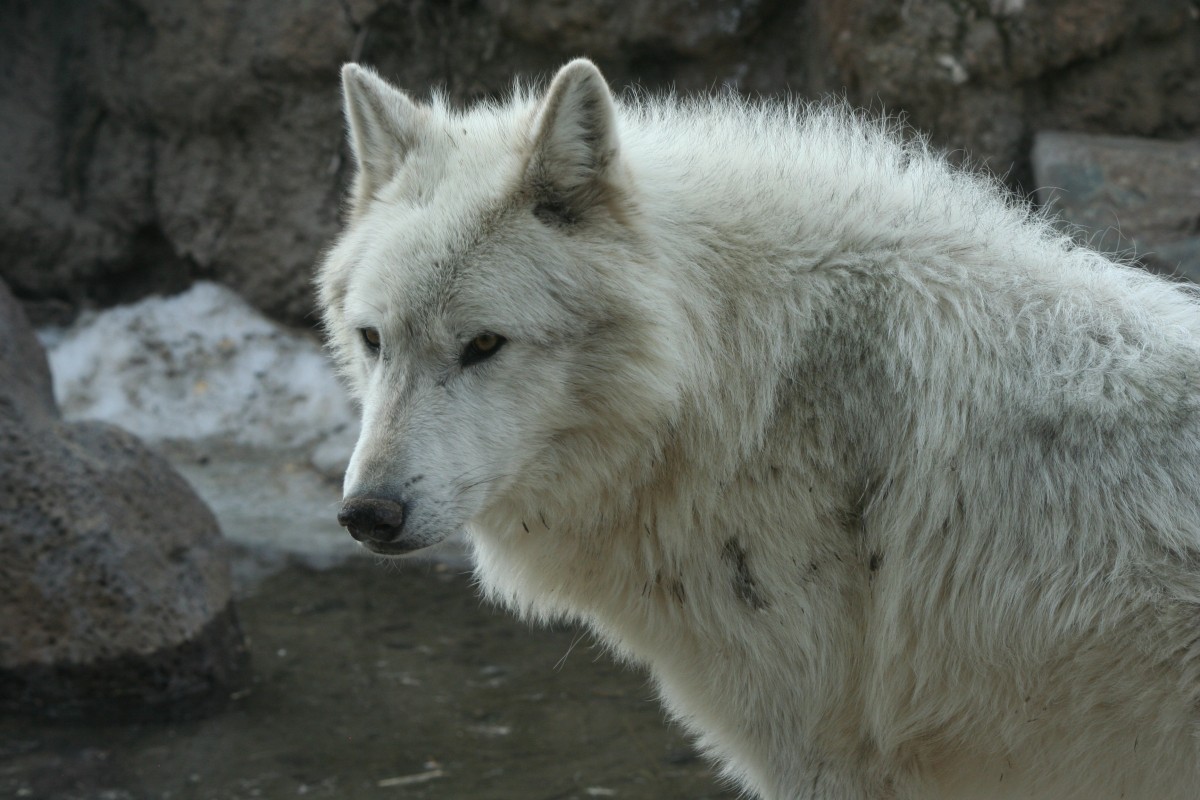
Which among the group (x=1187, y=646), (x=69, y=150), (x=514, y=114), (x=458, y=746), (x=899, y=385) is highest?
(x=514, y=114)

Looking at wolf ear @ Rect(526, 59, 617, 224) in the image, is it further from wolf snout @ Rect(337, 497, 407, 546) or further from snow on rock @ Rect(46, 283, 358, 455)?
snow on rock @ Rect(46, 283, 358, 455)

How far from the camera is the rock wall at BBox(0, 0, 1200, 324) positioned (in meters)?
7.66

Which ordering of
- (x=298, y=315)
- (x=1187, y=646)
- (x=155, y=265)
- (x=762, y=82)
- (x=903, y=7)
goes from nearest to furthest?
(x=1187, y=646), (x=903, y=7), (x=762, y=82), (x=298, y=315), (x=155, y=265)

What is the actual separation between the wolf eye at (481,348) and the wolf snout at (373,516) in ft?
1.36

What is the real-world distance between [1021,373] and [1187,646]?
73 centimetres

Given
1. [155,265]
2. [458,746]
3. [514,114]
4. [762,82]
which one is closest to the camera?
[514,114]

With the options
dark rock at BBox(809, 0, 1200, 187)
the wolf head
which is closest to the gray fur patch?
the wolf head

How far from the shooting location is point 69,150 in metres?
9.62

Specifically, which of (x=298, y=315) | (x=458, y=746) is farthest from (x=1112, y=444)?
(x=298, y=315)

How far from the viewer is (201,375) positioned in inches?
351

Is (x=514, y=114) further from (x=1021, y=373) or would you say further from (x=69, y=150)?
(x=69, y=150)

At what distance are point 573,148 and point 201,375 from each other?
21.0ft

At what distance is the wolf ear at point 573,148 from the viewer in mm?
3072

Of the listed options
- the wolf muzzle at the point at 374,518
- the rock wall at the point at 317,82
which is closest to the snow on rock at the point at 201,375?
the rock wall at the point at 317,82
